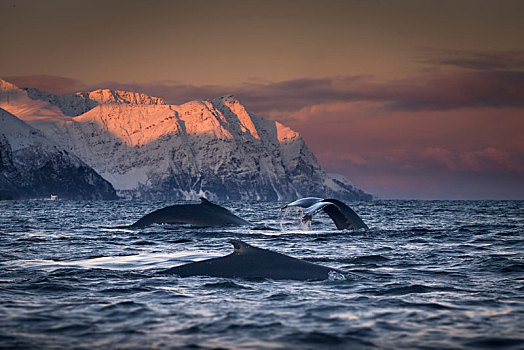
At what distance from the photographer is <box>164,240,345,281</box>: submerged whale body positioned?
11133mm

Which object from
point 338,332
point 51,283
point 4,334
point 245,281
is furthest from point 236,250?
point 4,334

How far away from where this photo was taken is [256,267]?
1129cm

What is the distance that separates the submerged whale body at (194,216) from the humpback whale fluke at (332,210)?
5.14 meters

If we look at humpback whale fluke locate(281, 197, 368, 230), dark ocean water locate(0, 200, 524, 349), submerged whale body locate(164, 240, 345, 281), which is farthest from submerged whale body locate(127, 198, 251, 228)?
submerged whale body locate(164, 240, 345, 281)

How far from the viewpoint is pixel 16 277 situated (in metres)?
11.9

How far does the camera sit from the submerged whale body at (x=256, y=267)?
11.1 metres

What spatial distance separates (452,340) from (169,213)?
20014mm

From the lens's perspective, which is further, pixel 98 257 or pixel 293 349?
pixel 98 257

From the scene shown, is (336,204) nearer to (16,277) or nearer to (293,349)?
(16,277)

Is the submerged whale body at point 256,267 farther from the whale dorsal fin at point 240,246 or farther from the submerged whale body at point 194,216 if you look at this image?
the submerged whale body at point 194,216

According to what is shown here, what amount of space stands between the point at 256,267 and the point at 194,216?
14859mm

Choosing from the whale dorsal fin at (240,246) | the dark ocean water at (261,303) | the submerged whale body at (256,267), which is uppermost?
the whale dorsal fin at (240,246)

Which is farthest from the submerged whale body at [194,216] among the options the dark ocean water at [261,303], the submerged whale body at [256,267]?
the submerged whale body at [256,267]

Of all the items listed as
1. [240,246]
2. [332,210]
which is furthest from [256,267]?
[332,210]
